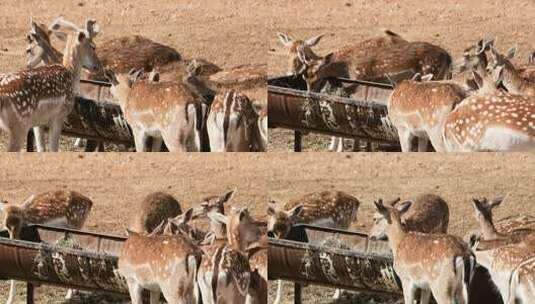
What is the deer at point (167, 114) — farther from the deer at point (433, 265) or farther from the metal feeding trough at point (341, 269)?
the deer at point (433, 265)

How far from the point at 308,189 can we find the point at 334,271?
419cm

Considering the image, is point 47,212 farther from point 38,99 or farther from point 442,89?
point 442,89

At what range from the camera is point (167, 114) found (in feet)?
44.7

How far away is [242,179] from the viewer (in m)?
17.0

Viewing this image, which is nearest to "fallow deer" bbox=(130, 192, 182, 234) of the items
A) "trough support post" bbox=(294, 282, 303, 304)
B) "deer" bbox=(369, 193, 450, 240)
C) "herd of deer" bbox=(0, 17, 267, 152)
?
"herd of deer" bbox=(0, 17, 267, 152)

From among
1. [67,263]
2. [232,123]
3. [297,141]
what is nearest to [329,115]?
[232,123]

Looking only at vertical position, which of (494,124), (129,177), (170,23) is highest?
(170,23)

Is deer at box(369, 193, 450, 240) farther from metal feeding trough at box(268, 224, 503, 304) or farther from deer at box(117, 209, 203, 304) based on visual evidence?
deer at box(117, 209, 203, 304)

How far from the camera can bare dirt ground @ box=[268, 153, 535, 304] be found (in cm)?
1653

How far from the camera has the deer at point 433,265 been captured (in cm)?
1204

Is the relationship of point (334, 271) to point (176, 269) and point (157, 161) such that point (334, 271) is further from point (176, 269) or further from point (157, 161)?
point (157, 161)

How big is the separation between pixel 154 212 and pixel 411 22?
654cm

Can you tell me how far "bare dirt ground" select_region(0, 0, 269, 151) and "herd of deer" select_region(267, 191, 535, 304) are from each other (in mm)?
4318

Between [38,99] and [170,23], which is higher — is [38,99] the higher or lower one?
the lower one
